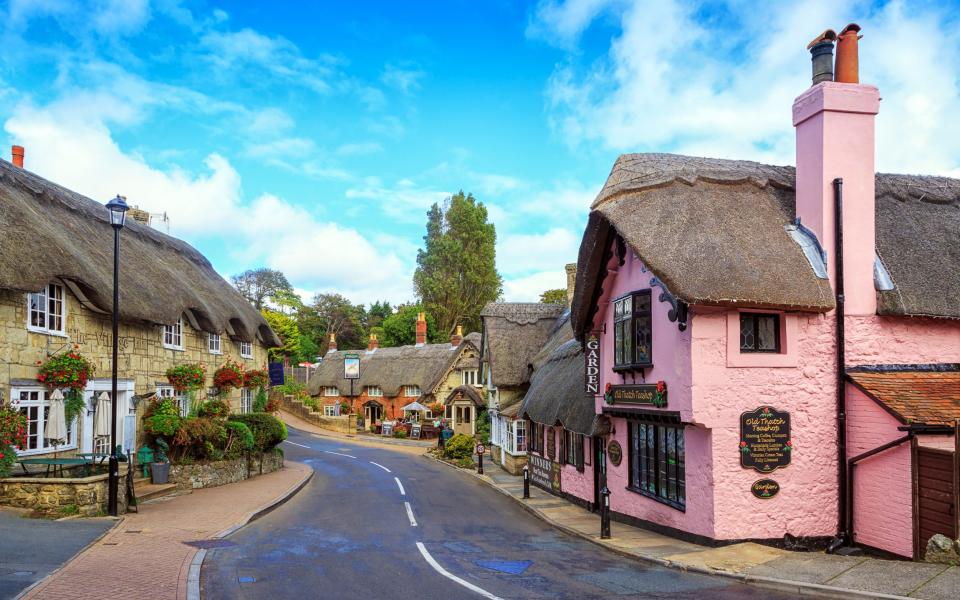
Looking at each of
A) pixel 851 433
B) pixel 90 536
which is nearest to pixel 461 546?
pixel 90 536

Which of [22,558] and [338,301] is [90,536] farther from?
[338,301]

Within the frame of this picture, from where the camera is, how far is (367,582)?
34.6 ft

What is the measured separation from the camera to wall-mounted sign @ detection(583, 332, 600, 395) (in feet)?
59.2

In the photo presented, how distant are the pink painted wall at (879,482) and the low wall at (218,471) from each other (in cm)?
1779

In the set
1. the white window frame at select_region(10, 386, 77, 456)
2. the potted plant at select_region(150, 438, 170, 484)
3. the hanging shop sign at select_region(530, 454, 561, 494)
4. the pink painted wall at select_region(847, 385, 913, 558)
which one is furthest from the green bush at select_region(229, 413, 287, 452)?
the pink painted wall at select_region(847, 385, 913, 558)

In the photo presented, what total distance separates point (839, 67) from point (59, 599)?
16.7 metres

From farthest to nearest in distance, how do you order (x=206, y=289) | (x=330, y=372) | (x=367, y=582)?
(x=330, y=372) → (x=206, y=289) → (x=367, y=582)

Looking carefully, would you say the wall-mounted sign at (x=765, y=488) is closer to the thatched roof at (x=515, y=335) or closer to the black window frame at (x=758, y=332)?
the black window frame at (x=758, y=332)

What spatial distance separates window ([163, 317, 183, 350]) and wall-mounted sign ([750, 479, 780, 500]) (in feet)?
59.0

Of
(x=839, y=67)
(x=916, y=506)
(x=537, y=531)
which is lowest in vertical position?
(x=537, y=531)

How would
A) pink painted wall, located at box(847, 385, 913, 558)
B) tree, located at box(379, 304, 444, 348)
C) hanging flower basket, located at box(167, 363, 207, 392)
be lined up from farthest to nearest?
1. tree, located at box(379, 304, 444, 348)
2. hanging flower basket, located at box(167, 363, 207, 392)
3. pink painted wall, located at box(847, 385, 913, 558)

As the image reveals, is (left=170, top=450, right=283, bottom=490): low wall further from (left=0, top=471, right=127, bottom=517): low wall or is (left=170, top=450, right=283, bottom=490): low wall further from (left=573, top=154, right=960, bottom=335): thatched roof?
(left=573, top=154, right=960, bottom=335): thatched roof

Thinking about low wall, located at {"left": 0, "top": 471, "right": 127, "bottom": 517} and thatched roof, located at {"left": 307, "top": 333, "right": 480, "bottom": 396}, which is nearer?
low wall, located at {"left": 0, "top": 471, "right": 127, "bottom": 517}

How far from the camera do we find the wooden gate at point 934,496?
10.7m
